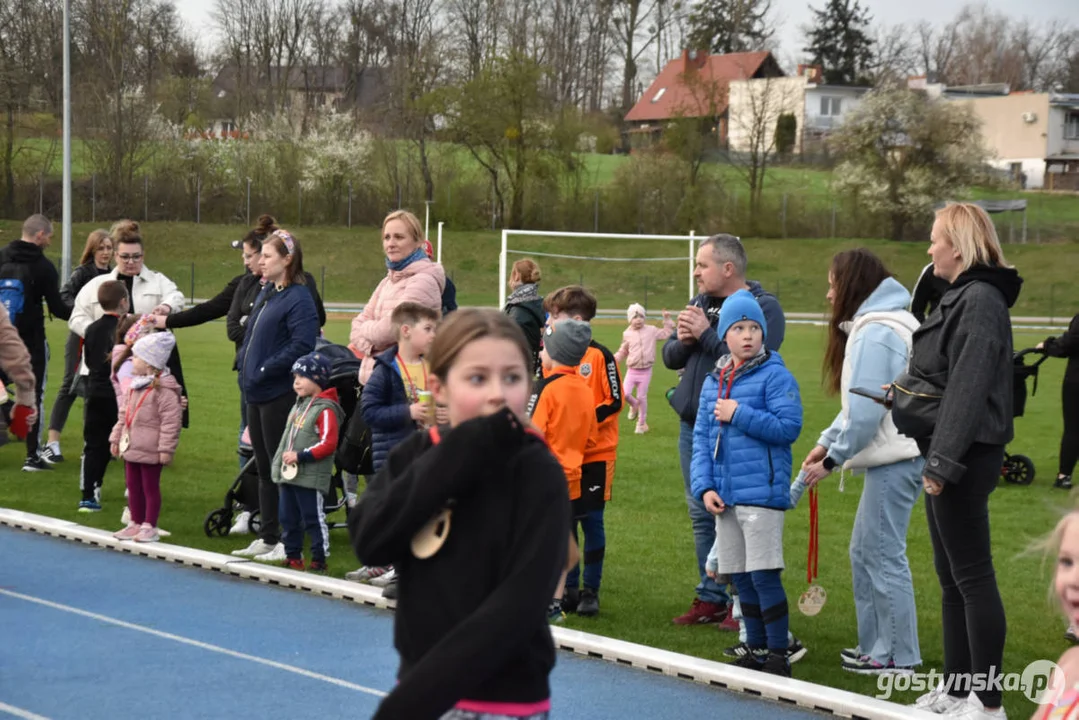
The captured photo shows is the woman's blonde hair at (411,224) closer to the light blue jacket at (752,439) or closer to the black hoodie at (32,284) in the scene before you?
the light blue jacket at (752,439)

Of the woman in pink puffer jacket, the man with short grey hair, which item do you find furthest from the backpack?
the man with short grey hair

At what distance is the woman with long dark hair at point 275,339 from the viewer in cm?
885

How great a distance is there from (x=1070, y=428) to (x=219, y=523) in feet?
26.7

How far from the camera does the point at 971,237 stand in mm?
5531

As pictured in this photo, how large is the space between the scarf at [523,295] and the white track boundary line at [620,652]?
218 centimetres

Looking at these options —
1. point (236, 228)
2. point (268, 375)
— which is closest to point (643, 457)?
point (268, 375)

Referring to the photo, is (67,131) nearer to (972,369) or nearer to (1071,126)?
(972,369)

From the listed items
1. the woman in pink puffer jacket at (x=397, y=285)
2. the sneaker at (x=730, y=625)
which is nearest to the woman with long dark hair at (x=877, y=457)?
the sneaker at (x=730, y=625)

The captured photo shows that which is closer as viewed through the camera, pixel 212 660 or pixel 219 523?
pixel 212 660

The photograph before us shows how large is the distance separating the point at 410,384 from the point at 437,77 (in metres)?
61.4

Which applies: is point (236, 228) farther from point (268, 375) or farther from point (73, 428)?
point (268, 375)

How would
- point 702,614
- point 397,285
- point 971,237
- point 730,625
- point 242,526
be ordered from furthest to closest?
1. point 242,526
2. point 397,285
3. point 702,614
4. point 730,625
5. point 971,237

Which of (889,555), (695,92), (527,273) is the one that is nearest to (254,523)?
(527,273)

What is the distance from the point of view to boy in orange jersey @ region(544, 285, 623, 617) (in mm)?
7734
